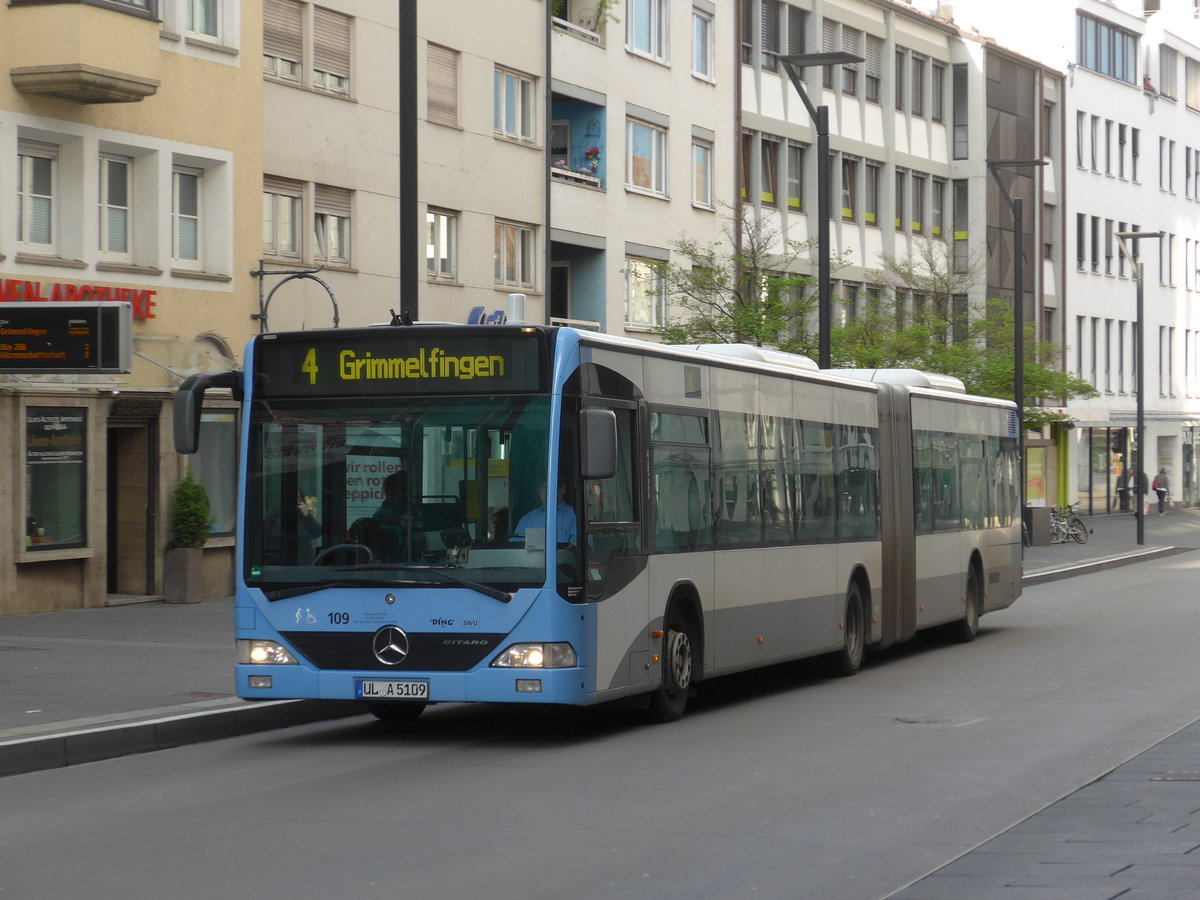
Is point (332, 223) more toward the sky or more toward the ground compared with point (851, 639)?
more toward the sky

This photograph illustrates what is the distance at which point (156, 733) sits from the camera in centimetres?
1331

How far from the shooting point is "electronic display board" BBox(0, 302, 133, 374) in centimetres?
1897

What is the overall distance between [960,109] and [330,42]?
3398 cm

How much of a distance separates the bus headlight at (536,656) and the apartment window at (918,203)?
47134 millimetres

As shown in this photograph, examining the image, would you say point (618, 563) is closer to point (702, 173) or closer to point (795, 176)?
point (702, 173)

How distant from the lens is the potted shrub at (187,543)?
1051 inches

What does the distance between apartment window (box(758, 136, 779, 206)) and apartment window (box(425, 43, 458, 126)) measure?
47.2ft

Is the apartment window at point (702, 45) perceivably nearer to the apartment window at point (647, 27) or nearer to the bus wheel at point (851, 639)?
the apartment window at point (647, 27)

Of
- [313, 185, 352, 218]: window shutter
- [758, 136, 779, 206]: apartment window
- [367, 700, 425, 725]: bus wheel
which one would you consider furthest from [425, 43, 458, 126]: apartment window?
[367, 700, 425, 725]: bus wheel

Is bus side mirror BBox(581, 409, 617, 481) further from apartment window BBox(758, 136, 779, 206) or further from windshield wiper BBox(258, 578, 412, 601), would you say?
apartment window BBox(758, 136, 779, 206)

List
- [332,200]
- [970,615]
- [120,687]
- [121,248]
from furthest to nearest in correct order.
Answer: [332,200] < [121,248] < [970,615] < [120,687]

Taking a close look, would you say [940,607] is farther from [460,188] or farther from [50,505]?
[460,188]

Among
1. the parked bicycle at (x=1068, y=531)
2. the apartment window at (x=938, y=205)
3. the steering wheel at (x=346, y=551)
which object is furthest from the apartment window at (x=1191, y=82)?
the steering wheel at (x=346, y=551)

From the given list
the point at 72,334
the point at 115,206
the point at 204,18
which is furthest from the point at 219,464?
the point at 72,334
